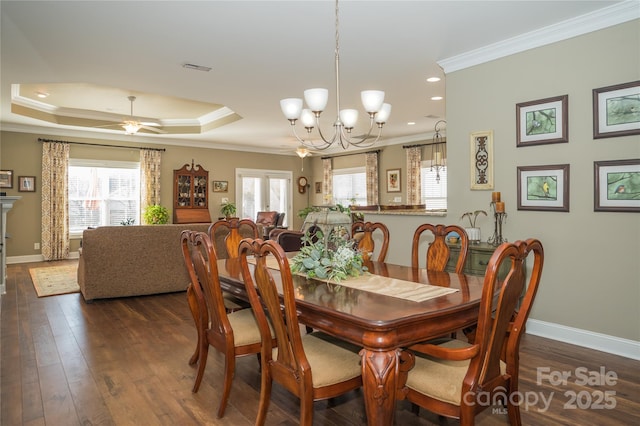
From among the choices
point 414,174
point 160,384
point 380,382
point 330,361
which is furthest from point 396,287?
point 414,174

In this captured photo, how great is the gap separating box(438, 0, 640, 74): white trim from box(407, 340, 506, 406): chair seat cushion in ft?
9.60

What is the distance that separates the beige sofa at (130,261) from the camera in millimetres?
4773

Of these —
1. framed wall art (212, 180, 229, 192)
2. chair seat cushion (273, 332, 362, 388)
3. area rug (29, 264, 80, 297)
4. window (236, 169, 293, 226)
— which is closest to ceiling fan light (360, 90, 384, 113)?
chair seat cushion (273, 332, 362, 388)

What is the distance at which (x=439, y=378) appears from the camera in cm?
173

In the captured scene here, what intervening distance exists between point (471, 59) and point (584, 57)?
1.02 metres

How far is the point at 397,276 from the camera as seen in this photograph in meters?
2.52

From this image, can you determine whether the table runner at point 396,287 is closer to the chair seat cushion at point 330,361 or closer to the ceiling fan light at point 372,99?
the chair seat cushion at point 330,361

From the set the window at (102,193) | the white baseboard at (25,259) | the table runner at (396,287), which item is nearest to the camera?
the table runner at (396,287)

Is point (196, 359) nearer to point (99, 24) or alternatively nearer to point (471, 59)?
point (99, 24)

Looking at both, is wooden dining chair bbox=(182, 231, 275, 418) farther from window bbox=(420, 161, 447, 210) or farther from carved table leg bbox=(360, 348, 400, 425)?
window bbox=(420, 161, 447, 210)

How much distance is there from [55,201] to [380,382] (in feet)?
28.6

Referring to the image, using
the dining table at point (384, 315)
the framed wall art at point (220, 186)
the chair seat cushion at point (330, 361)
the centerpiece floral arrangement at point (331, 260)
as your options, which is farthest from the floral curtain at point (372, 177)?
the chair seat cushion at point (330, 361)

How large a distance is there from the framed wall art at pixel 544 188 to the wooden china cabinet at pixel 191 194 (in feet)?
25.5

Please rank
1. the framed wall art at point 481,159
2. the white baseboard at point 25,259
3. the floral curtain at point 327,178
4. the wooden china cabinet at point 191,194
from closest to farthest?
the framed wall art at point 481,159
the white baseboard at point 25,259
the wooden china cabinet at point 191,194
the floral curtain at point 327,178
